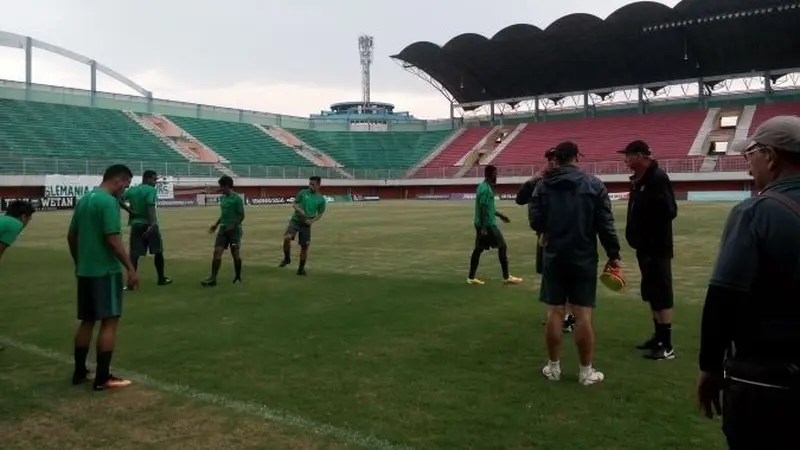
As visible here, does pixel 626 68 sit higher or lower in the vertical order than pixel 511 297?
higher

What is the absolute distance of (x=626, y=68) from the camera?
204 feet

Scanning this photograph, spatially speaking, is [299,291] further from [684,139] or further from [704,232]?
[684,139]

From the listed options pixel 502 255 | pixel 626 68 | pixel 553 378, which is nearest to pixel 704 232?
pixel 502 255

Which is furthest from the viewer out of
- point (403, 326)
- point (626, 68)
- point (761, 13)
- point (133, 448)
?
point (626, 68)

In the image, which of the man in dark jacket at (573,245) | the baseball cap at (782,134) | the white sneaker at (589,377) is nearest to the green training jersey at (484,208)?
the man in dark jacket at (573,245)

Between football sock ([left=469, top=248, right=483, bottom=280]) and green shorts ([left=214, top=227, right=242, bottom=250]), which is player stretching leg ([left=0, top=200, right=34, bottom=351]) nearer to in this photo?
green shorts ([left=214, top=227, right=242, bottom=250])

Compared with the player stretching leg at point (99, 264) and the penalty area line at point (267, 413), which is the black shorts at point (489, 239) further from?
the player stretching leg at point (99, 264)

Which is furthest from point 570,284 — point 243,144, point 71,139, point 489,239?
point 243,144

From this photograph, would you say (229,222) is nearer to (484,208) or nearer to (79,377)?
(484,208)

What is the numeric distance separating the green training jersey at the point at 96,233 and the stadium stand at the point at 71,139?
44.9m

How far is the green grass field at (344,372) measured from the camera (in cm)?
452

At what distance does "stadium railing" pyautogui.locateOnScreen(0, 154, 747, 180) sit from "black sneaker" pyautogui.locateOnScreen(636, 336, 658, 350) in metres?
32.4

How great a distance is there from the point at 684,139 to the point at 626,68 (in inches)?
344

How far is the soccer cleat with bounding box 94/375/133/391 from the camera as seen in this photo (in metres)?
5.57
